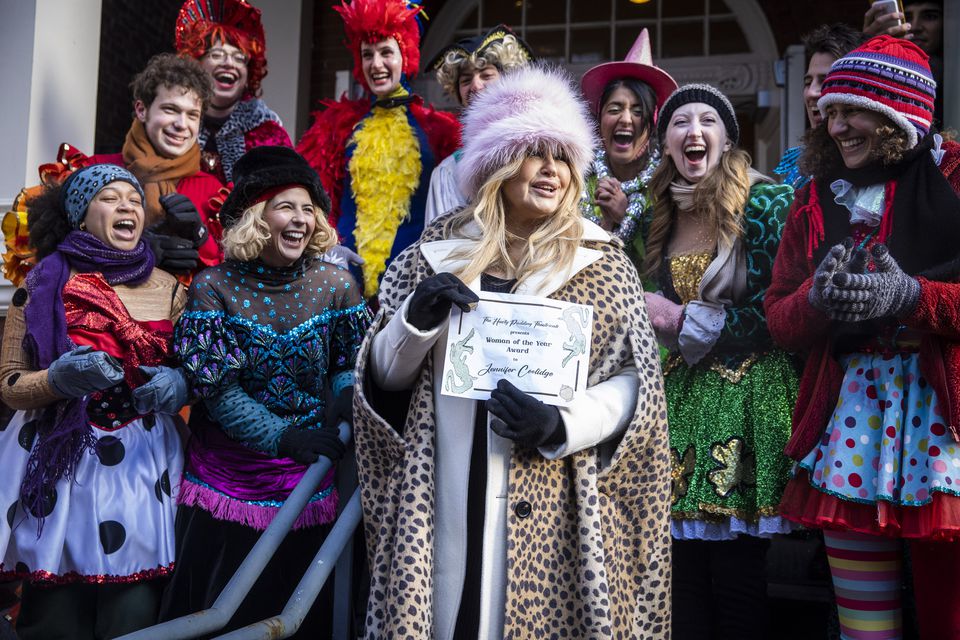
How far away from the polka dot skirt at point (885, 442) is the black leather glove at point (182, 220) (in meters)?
2.48

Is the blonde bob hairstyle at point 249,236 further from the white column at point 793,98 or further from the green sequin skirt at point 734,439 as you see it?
the white column at point 793,98

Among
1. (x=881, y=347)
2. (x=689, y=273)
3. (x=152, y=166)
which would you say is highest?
(x=152, y=166)

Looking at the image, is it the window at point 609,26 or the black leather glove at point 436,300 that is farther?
the window at point 609,26

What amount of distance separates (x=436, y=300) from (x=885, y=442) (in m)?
1.32

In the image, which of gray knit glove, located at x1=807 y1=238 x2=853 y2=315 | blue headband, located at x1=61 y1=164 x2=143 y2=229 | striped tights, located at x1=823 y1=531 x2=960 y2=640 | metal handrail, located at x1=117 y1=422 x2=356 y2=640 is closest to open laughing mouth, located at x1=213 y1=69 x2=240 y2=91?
blue headband, located at x1=61 y1=164 x2=143 y2=229

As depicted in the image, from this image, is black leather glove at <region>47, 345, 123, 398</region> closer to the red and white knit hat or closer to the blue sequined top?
the blue sequined top

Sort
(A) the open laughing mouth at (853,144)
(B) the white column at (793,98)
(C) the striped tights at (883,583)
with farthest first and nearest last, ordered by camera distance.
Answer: (B) the white column at (793,98) → (A) the open laughing mouth at (853,144) → (C) the striped tights at (883,583)

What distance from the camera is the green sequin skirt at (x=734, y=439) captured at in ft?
10.9

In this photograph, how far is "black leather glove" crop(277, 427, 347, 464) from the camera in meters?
2.97

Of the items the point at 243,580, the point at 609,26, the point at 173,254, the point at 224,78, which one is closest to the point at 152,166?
the point at 173,254

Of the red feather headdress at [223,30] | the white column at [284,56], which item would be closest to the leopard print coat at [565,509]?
the red feather headdress at [223,30]

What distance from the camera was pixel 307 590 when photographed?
8.38 ft

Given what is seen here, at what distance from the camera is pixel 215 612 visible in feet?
7.70

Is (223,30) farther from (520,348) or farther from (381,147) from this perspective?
(520,348)
